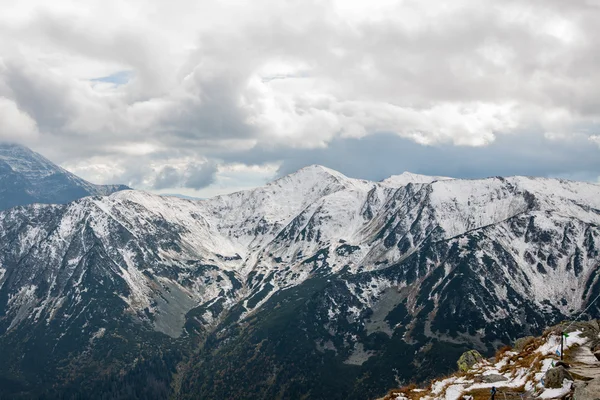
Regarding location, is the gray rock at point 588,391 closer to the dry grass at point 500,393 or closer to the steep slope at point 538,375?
the steep slope at point 538,375

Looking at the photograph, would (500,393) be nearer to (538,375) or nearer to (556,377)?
(538,375)

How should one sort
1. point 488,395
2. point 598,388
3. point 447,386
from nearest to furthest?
1. point 598,388
2. point 488,395
3. point 447,386

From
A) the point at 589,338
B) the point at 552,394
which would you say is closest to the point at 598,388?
the point at 552,394

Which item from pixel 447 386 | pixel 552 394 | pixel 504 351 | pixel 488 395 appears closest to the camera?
pixel 552 394

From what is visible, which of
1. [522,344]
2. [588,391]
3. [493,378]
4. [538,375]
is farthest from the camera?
[522,344]

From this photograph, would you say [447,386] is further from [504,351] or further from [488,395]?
[504,351]

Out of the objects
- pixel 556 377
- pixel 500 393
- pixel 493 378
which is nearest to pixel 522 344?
pixel 493 378

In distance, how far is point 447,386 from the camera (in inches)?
3049

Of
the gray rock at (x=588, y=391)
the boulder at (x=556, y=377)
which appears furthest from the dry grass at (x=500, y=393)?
the gray rock at (x=588, y=391)

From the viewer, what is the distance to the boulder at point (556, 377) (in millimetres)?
61812

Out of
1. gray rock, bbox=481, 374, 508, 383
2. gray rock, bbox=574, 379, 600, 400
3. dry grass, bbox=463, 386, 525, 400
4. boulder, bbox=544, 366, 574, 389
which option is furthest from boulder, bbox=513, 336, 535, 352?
gray rock, bbox=574, 379, 600, 400

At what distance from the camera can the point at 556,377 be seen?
205 ft

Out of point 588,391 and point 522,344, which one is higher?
point 588,391

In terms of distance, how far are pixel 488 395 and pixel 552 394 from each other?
9.56 m
